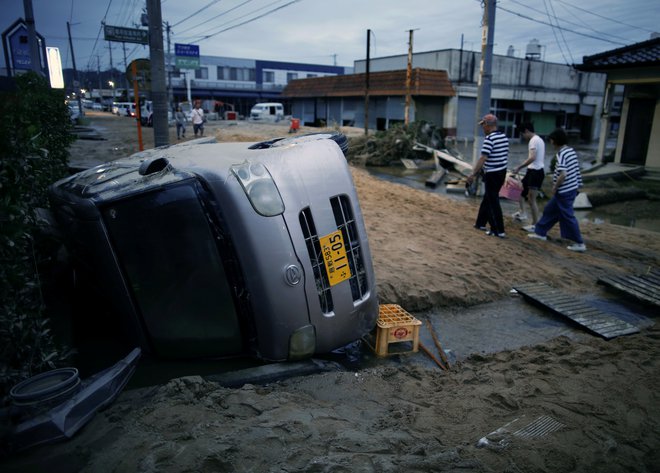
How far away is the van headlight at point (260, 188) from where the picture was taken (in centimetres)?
297

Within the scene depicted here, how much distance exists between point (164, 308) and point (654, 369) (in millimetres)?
3683

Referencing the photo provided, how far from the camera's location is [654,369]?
3.38 metres

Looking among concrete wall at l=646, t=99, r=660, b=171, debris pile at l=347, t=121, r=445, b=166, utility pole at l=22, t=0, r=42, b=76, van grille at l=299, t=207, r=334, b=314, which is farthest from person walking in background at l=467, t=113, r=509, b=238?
concrete wall at l=646, t=99, r=660, b=171

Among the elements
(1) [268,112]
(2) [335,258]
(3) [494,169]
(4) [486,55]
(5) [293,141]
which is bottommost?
(2) [335,258]

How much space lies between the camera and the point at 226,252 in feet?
9.96

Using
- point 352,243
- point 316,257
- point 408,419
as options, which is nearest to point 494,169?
point 352,243

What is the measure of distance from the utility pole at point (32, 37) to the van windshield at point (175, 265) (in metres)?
11.4

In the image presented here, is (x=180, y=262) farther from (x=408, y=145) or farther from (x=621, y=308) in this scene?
(x=408, y=145)

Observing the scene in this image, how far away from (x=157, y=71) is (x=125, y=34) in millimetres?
6055

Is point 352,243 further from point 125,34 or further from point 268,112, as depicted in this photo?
point 268,112

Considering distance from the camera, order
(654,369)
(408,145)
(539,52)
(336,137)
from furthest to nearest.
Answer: (539,52) → (408,145) → (336,137) → (654,369)

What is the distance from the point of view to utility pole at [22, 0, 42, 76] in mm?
11799

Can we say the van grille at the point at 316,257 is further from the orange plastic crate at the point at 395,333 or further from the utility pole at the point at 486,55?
the utility pole at the point at 486,55

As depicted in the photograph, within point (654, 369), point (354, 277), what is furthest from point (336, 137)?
point (654, 369)
